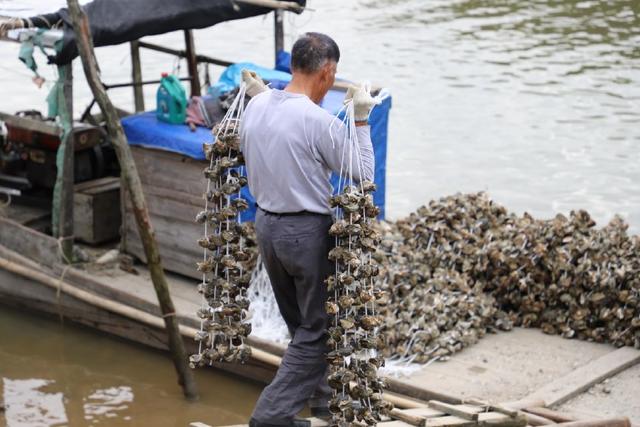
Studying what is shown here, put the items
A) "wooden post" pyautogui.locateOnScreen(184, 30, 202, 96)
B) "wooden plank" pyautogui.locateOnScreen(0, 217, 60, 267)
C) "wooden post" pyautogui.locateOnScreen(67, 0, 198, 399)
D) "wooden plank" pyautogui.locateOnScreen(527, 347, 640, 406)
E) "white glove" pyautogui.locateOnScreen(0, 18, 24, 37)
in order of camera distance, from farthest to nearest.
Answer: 1. "wooden post" pyautogui.locateOnScreen(184, 30, 202, 96)
2. "wooden plank" pyautogui.locateOnScreen(0, 217, 60, 267)
3. "white glove" pyautogui.locateOnScreen(0, 18, 24, 37)
4. "wooden post" pyautogui.locateOnScreen(67, 0, 198, 399)
5. "wooden plank" pyautogui.locateOnScreen(527, 347, 640, 406)

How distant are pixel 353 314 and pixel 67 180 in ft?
13.1

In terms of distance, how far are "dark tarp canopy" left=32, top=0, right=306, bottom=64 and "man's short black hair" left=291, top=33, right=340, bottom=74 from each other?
3318 millimetres

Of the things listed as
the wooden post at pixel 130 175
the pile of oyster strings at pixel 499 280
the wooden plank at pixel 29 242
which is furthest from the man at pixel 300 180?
the wooden plank at pixel 29 242

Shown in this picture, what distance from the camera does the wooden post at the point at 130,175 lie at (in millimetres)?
6789

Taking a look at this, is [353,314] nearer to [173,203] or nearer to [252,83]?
[252,83]

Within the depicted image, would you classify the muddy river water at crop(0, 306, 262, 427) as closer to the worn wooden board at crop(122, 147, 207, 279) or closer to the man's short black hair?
the worn wooden board at crop(122, 147, 207, 279)

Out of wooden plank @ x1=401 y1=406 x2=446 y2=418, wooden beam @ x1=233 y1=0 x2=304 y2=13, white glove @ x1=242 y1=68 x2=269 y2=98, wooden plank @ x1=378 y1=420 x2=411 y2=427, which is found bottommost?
wooden plank @ x1=401 y1=406 x2=446 y2=418

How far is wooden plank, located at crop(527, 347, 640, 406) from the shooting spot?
20.3 ft

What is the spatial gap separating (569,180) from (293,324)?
8293 mm

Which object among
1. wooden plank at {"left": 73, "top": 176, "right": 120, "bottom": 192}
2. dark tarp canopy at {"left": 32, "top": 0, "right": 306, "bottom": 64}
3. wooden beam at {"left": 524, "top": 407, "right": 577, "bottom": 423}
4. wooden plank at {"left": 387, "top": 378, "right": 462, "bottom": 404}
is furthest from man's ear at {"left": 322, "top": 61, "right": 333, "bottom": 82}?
wooden plank at {"left": 73, "top": 176, "right": 120, "bottom": 192}

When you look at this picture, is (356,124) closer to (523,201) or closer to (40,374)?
(40,374)

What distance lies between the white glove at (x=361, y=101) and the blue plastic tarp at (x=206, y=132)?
10.2 feet

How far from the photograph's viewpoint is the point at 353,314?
4559mm

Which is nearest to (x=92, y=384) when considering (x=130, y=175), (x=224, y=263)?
(x=130, y=175)
